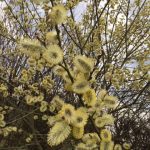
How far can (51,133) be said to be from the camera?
1.97 m

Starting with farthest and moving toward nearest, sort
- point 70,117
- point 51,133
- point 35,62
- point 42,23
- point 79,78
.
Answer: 1. point 42,23
2. point 35,62
3. point 79,78
4. point 70,117
5. point 51,133

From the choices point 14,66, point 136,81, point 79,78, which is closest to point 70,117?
point 79,78

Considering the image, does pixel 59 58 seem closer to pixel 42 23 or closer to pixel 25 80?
pixel 25 80

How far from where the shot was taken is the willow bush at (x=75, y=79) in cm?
221

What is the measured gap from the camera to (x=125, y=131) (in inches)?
398

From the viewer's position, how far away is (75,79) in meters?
2.32

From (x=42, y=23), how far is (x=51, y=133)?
186 inches

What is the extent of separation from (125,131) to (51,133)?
8337mm

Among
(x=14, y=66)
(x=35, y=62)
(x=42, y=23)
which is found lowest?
(x=35, y=62)

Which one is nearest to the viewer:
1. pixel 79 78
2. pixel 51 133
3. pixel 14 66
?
pixel 51 133

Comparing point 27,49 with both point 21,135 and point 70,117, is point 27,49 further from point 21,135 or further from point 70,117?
point 21,135

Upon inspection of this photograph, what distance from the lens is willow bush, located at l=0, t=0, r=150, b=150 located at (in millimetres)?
2205

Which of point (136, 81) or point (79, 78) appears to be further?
point (136, 81)

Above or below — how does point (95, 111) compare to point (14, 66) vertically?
below
